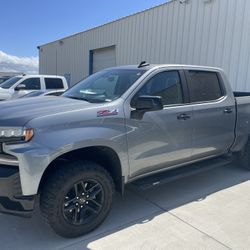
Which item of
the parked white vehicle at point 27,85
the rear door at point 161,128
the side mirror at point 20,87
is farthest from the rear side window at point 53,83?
the rear door at point 161,128

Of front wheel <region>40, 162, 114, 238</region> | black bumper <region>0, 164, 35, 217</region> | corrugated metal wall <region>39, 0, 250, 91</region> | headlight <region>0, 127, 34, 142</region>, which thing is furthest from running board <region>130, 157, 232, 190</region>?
corrugated metal wall <region>39, 0, 250, 91</region>

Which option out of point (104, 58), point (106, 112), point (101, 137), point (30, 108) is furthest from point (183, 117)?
point (104, 58)

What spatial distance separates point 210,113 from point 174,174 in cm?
107

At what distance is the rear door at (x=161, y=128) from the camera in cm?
346

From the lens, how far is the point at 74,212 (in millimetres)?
→ 3133

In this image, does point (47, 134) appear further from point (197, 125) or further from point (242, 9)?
point (242, 9)

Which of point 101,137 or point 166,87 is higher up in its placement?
point 166,87

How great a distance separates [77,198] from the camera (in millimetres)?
3123

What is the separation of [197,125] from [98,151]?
1.61 m

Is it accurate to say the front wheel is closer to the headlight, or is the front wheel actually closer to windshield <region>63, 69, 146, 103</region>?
the headlight

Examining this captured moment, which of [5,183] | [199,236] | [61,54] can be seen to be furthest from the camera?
[61,54]

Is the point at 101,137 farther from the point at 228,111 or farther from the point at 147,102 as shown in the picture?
the point at 228,111

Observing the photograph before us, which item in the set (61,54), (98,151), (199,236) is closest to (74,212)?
(98,151)

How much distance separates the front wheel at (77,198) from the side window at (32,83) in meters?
9.06
